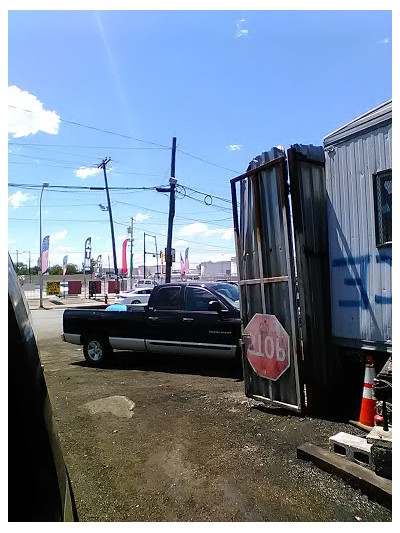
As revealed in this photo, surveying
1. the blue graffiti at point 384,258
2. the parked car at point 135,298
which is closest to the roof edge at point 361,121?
the blue graffiti at point 384,258

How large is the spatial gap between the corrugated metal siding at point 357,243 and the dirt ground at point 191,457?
1.26 metres

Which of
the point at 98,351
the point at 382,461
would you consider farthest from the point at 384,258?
the point at 98,351

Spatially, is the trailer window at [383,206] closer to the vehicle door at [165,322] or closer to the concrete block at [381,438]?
the concrete block at [381,438]

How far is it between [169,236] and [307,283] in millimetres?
15246

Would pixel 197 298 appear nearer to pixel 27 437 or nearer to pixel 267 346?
pixel 267 346

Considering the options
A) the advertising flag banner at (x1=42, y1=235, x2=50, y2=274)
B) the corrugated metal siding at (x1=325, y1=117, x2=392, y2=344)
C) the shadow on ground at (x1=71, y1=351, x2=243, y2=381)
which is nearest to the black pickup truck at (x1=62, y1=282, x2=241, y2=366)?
the shadow on ground at (x1=71, y1=351, x2=243, y2=381)

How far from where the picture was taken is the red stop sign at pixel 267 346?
4.82 meters

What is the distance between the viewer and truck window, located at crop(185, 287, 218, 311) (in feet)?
23.2

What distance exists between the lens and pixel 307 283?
15.6ft

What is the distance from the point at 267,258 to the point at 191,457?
8.83ft

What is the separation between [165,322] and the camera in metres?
7.23

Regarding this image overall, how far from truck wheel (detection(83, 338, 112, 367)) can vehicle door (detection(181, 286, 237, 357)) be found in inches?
74.1

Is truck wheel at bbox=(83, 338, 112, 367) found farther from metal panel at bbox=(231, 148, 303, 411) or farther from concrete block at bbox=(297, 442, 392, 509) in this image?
concrete block at bbox=(297, 442, 392, 509)

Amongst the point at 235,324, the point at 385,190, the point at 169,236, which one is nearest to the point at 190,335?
the point at 235,324
